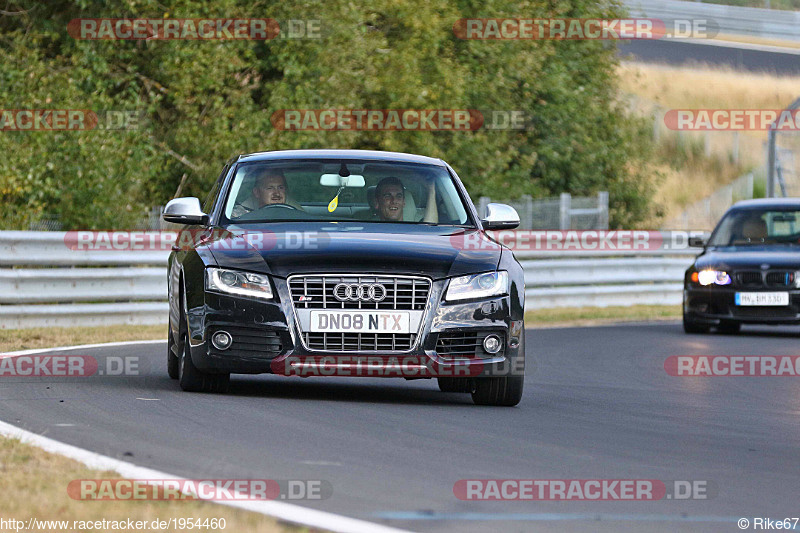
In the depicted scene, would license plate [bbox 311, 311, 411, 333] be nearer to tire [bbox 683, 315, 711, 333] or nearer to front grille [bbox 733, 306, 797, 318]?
front grille [bbox 733, 306, 797, 318]

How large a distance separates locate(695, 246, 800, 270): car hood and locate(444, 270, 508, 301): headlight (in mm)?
9411

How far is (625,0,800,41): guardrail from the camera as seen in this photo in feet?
160

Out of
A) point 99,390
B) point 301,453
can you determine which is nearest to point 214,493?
point 301,453

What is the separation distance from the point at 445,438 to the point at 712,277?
36.4ft

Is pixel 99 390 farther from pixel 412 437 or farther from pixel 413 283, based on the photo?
pixel 412 437

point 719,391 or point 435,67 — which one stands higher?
point 435,67

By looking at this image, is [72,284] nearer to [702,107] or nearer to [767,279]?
[767,279]

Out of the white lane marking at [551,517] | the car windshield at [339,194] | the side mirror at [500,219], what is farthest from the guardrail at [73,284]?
the white lane marking at [551,517]

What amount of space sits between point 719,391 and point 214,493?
6645mm

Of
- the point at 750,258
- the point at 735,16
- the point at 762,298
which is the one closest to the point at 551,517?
the point at 762,298

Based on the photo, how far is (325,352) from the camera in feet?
29.7

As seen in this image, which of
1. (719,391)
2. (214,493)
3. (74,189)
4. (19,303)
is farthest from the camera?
(74,189)

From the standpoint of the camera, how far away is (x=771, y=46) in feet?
183

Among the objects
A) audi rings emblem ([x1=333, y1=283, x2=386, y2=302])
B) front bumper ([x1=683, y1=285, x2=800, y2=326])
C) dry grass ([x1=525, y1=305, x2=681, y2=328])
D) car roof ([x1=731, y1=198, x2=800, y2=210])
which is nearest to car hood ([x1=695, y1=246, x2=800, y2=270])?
front bumper ([x1=683, y1=285, x2=800, y2=326])
